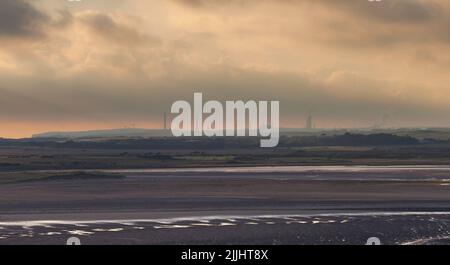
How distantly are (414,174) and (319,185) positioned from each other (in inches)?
733

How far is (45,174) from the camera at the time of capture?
7544 centimetres

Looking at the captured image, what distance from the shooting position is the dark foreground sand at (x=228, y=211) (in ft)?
107

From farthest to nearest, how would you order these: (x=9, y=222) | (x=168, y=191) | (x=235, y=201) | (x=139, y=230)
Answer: (x=168, y=191) → (x=235, y=201) → (x=9, y=222) → (x=139, y=230)

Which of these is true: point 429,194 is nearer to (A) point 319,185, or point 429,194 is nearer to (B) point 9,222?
(A) point 319,185

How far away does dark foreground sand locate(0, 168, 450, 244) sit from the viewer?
32.6 meters

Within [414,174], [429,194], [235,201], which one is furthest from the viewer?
[414,174]

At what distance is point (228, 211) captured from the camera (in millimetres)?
41969
